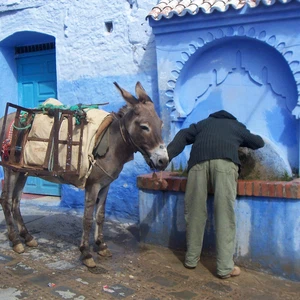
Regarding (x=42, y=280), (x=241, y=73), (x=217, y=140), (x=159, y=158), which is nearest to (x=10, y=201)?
(x=42, y=280)

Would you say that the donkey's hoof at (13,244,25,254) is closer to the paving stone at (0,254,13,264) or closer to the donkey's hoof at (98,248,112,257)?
the paving stone at (0,254,13,264)

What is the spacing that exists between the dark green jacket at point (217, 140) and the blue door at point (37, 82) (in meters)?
3.64

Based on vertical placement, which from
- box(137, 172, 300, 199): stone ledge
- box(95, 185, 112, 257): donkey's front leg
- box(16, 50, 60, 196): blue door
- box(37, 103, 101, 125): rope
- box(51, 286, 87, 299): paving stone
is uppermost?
box(16, 50, 60, 196): blue door

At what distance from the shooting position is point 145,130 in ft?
12.2

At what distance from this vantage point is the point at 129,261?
435cm

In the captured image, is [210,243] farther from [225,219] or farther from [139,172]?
[139,172]

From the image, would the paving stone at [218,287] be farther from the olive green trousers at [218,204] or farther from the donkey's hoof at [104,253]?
the donkey's hoof at [104,253]

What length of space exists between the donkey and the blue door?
2426 mm

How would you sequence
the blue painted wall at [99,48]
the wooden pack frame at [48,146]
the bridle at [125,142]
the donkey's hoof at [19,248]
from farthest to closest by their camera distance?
the blue painted wall at [99,48]
the donkey's hoof at [19,248]
the wooden pack frame at [48,146]
the bridle at [125,142]

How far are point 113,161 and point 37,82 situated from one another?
3.81 meters

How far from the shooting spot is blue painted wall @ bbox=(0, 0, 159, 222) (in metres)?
5.85

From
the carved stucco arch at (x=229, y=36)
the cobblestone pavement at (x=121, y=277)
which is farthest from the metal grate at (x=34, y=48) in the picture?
the cobblestone pavement at (x=121, y=277)

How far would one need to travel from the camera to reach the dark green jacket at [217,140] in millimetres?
3879

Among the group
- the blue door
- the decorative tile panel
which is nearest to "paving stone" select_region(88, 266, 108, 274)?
the decorative tile panel
